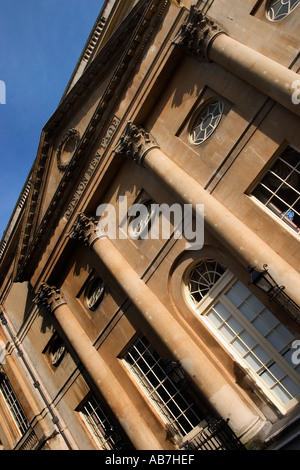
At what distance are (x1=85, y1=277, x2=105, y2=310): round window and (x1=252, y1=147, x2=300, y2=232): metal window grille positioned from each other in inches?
349

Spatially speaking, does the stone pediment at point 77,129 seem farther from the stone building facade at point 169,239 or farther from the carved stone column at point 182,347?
the carved stone column at point 182,347

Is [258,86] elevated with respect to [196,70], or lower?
lower

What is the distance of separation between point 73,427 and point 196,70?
17.2 meters

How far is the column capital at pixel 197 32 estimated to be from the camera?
45.0 feet

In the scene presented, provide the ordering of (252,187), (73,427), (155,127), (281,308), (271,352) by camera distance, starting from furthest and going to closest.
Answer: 1. (73,427)
2. (155,127)
3. (252,187)
4. (271,352)
5. (281,308)

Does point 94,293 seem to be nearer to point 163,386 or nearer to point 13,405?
point 163,386

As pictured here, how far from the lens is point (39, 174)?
21.2 metres

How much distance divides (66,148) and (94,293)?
800 cm

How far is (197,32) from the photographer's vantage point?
1409 centimetres

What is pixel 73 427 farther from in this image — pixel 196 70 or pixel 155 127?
pixel 196 70

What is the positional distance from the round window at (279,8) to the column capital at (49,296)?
50.9ft

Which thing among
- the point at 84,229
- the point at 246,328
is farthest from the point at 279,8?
the point at 84,229

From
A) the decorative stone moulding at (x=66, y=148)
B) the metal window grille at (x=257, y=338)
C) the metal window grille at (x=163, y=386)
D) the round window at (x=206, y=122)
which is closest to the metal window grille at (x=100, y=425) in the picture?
the metal window grille at (x=163, y=386)

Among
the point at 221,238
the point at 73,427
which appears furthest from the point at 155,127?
the point at 73,427
